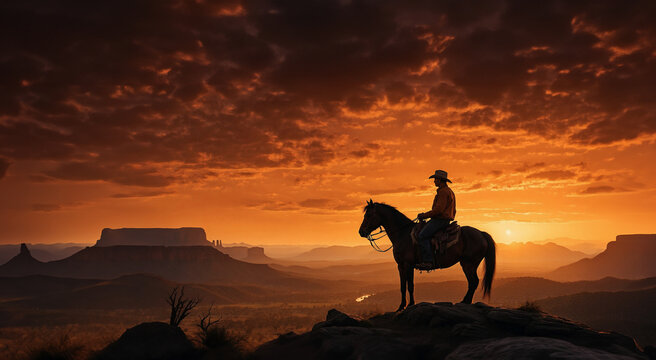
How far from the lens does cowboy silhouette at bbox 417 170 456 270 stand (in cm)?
1205

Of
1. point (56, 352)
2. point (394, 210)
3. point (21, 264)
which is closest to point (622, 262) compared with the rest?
point (394, 210)

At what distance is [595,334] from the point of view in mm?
9141

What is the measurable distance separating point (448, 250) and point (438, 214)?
1212 mm

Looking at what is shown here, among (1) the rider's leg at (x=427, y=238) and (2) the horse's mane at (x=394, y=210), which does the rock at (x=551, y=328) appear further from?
(2) the horse's mane at (x=394, y=210)

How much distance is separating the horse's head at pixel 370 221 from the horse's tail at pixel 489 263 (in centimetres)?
354

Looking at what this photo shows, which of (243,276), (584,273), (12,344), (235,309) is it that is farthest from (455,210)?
(584,273)

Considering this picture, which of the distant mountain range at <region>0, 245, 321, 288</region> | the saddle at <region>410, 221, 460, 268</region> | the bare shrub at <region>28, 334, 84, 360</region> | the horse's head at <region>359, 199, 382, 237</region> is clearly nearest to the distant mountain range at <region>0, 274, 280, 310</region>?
the distant mountain range at <region>0, 245, 321, 288</region>

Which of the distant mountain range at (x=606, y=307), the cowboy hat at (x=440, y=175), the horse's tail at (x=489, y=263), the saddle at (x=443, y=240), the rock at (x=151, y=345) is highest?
the cowboy hat at (x=440, y=175)

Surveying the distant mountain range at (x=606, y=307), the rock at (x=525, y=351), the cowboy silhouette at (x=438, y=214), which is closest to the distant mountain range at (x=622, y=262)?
the distant mountain range at (x=606, y=307)

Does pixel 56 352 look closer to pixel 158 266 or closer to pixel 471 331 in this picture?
pixel 471 331

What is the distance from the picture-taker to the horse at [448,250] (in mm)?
12359

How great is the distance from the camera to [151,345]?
36.0 feet

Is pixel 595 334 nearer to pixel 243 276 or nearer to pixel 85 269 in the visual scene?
pixel 243 276

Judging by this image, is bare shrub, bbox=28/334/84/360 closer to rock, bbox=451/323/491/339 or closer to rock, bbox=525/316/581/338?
rock, bbox=451/323/491/339
